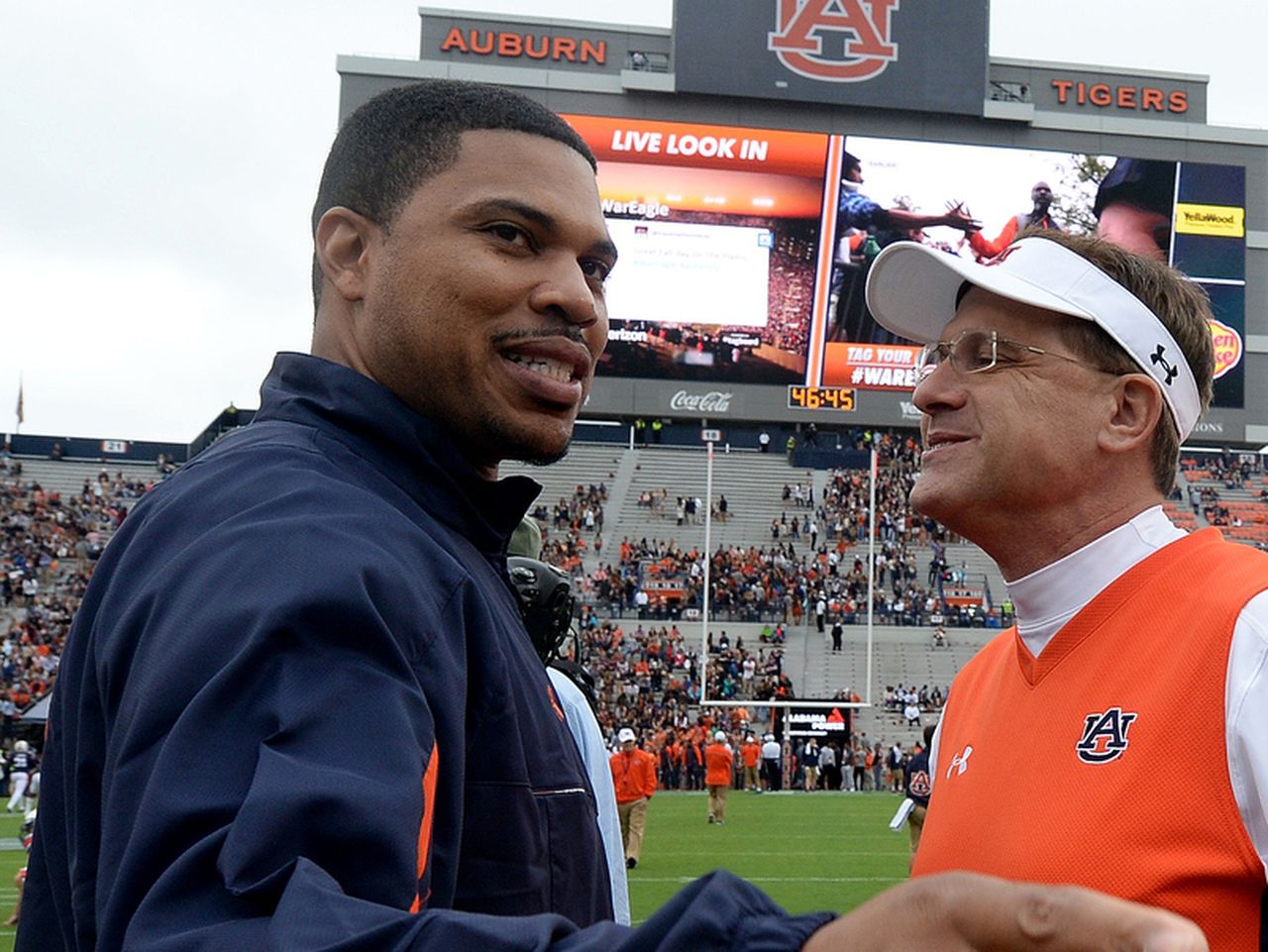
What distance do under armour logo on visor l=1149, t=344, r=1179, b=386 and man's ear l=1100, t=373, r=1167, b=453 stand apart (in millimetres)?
36

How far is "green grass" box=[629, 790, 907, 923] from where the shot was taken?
11.7 m

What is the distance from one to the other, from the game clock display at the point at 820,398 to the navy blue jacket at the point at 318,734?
114 feet

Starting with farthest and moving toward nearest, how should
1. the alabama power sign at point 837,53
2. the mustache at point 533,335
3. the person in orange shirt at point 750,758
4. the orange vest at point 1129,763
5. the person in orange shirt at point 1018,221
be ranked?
the alabama power sign at point 837,53 → the person in orange shirt at point 1018,221 → the person in orange shirt at point 750,758 → the orange vest at point 1129,763 → the mustache at point 533,335

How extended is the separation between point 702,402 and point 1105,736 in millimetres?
34047

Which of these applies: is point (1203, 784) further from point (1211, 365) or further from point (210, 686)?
point (210, 686)

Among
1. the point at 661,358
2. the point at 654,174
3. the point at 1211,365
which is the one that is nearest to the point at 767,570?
the point at 661,358

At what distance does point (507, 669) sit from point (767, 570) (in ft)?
110

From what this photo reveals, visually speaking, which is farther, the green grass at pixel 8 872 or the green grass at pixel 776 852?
the green grass at pixel 776 852

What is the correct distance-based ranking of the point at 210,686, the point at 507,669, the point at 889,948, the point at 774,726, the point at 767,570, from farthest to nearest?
the point at 767,570 → the point at 774,726 → the point at 507,669 → the point at 210,686 → the point at 889,948

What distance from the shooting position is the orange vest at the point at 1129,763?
194 cm

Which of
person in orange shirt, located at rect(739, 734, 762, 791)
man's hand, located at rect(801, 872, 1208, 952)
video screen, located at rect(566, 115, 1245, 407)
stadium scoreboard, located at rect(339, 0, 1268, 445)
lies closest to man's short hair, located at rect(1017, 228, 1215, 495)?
man's hand, located at rect(801, 872, 1208, 952)

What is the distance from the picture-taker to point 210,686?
103 cm

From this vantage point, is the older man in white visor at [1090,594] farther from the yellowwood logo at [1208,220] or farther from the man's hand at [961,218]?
the yellowwood logo at [1208,220]

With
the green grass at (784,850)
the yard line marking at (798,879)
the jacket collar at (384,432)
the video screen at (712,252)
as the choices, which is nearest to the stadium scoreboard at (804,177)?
the video screen at (712,252)
